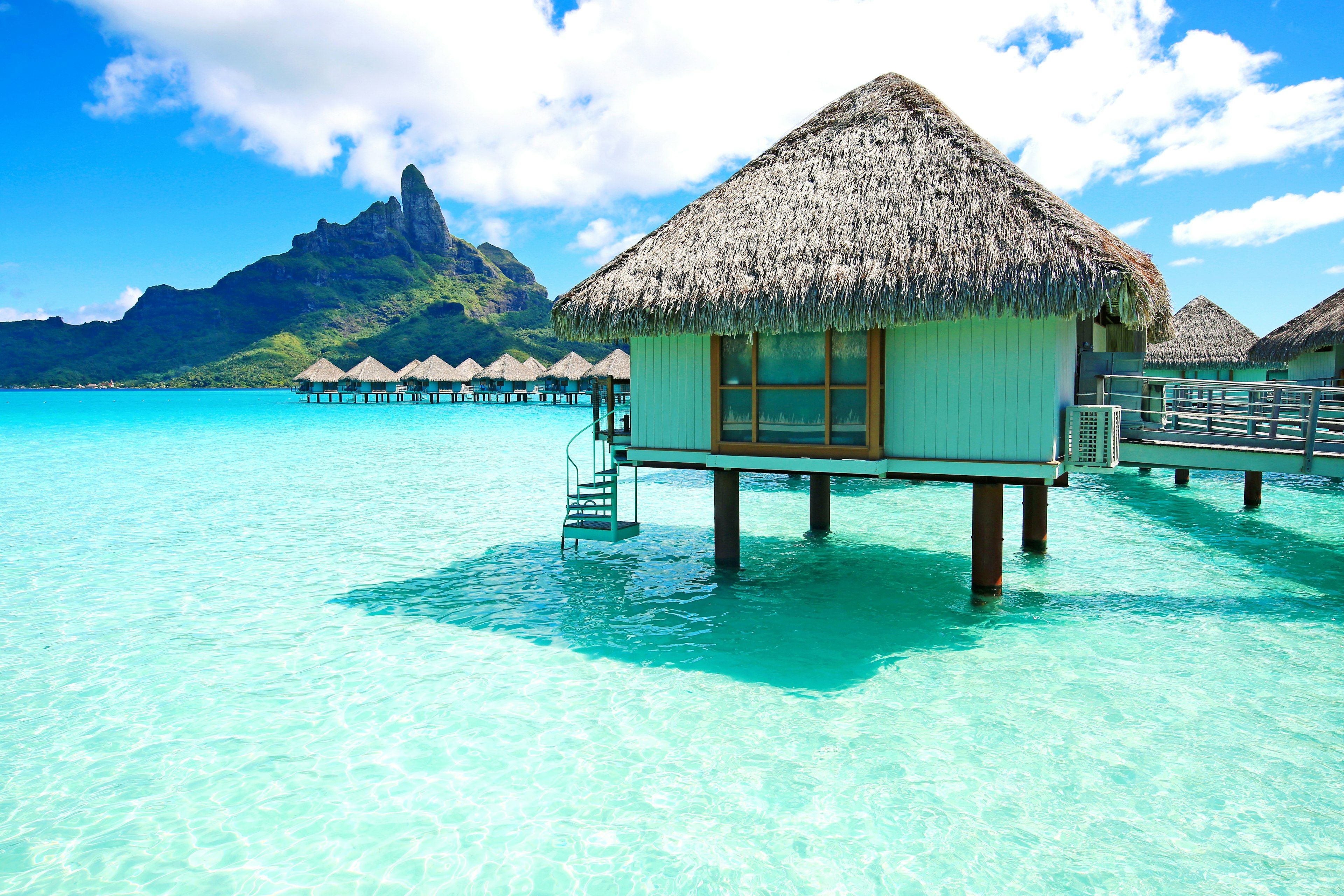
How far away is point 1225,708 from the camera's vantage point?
6.25 metres

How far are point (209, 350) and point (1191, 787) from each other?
16153 cm

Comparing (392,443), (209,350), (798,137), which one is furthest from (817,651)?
(209,350)

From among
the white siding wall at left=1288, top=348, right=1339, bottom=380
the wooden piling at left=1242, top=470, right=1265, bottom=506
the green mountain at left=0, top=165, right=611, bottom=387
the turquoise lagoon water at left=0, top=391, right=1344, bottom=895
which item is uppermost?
the green mountain at left=0, top=165, right=611, bottom=387

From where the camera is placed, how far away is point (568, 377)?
52125mm

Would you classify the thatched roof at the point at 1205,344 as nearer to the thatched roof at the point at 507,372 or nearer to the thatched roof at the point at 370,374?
the thatched roof at the point at 507,372

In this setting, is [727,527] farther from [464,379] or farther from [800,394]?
[464,379]

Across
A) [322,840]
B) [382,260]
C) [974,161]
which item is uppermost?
[382,260]

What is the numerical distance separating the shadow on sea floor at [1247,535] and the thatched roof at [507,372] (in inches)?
1877

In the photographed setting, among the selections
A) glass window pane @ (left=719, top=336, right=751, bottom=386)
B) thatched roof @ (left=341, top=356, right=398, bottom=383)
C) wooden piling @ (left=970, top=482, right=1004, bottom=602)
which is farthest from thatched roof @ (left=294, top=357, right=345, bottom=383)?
wooden piling @ (left=970, top=482, right=1004, bottom=602)

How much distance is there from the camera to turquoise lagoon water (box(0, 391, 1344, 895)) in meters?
4.53

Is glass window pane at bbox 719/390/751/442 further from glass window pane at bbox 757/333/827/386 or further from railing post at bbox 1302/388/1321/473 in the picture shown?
railing post at bbox 1302/388/1321/473

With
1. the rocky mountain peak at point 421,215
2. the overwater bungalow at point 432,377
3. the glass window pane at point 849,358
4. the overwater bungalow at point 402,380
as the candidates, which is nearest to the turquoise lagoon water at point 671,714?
the glass window pane at point 849,358

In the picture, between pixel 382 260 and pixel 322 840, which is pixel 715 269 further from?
pixel 382 260

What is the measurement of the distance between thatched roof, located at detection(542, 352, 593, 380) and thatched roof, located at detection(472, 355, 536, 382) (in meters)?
5.75
